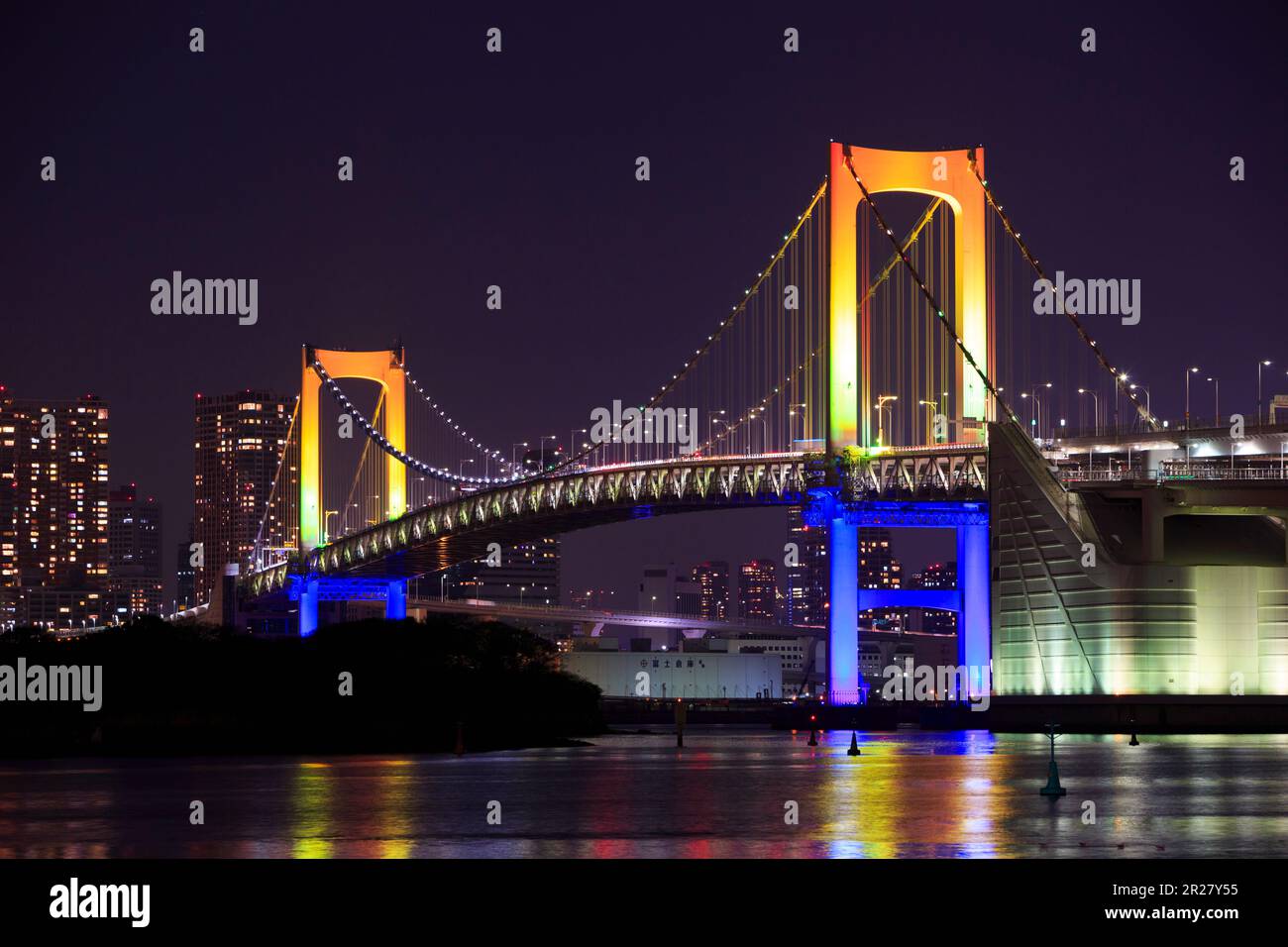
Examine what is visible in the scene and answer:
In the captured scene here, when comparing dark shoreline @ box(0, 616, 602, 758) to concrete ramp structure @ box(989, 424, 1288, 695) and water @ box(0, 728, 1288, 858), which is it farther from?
concrete ramp structure @ box(989, 424, 1288, 695)

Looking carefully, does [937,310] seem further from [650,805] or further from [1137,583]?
[650,805]

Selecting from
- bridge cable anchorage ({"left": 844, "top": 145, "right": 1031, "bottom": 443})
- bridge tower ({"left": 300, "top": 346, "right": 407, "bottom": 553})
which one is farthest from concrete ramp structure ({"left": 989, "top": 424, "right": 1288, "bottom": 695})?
bridge tower ({"left": 300, "top": 346, "right": 407, "bottom": 553})

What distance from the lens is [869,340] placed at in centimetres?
7775

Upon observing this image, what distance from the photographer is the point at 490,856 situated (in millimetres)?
21438

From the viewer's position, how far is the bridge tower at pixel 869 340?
75500 mm

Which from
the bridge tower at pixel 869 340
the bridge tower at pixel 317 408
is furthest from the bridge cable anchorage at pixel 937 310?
the bridge tower at pixel 317 408

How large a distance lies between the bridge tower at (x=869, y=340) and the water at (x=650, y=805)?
25.2 meters

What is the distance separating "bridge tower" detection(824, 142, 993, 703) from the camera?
75500 mm

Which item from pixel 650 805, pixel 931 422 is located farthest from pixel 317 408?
pixel 650 805

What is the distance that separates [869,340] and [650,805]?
162ft

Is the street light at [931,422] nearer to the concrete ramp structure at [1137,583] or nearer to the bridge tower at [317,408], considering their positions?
the concrete ramp structure at [1137,583]
